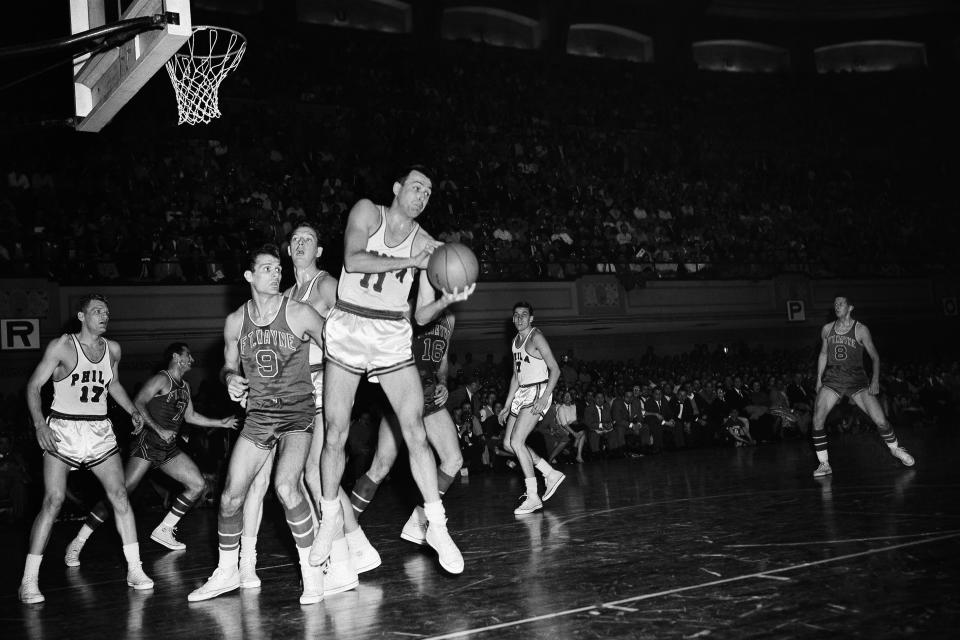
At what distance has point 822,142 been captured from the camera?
29.3 metres

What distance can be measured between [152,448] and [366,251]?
3843 mm

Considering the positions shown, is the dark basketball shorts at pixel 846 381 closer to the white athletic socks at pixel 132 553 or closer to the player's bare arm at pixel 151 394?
the player's bare arm at pixel 151 394

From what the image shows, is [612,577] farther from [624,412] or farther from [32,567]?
[624,412]

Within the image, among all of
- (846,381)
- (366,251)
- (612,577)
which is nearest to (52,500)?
(366,251)

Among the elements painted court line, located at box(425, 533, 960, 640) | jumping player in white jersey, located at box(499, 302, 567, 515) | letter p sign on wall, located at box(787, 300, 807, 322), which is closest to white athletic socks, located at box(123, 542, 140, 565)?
painted court line, located at box(425, 533, 960, 640)

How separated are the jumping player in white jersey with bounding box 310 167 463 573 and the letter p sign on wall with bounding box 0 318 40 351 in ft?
36.9

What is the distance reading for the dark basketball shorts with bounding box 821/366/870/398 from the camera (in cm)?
954

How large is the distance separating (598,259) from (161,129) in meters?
10.7

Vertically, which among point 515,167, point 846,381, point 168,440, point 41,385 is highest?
point 515,167

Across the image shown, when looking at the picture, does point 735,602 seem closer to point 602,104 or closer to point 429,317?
point 429,317

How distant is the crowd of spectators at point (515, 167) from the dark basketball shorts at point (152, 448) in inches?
325

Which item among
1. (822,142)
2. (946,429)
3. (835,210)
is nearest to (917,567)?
(946,429)

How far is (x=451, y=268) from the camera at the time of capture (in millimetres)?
4551

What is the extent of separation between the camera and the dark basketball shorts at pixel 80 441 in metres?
5.92
